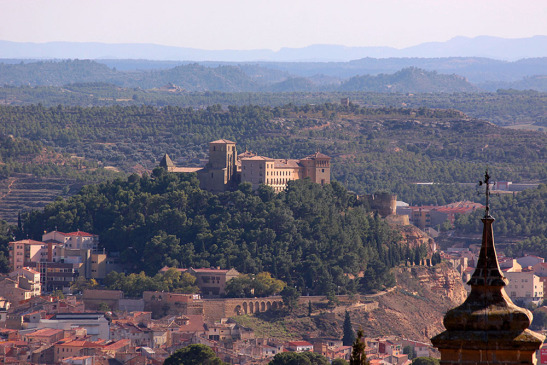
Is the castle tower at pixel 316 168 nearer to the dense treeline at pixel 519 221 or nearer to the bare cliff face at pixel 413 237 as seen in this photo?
the bare cliff face at pixel 413 237

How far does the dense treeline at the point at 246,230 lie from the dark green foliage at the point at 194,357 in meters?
15.1

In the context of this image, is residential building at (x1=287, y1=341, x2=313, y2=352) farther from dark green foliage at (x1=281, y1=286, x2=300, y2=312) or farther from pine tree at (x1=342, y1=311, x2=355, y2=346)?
dark green foliage at (x1=281, y1=286, x2=300, y2=312)

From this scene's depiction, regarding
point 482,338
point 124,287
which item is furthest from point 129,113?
point 482,338

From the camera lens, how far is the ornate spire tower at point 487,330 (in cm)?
1148

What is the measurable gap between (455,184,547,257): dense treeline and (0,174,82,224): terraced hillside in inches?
1042

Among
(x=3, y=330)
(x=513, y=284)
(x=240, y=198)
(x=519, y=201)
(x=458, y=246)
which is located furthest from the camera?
(x=519, y=201)

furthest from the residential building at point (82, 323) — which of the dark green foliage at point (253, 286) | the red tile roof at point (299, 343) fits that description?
the red tile roof at point (299, 343)

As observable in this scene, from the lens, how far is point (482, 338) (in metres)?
11.5

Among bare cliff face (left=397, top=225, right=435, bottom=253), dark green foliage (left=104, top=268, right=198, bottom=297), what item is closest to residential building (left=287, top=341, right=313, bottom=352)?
dark green foliage (left=104, top=268, right=198, bottom=297)

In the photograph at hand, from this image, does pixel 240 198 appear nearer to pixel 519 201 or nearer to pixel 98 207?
pixel 98 207

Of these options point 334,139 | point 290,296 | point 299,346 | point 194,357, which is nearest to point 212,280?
point 290,296

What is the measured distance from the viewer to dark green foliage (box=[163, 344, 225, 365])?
51500 millimetres

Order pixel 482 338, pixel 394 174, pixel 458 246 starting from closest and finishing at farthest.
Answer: pixel 482 338
pixel 458 246
pixel 394 174

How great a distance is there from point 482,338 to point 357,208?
6287cm
